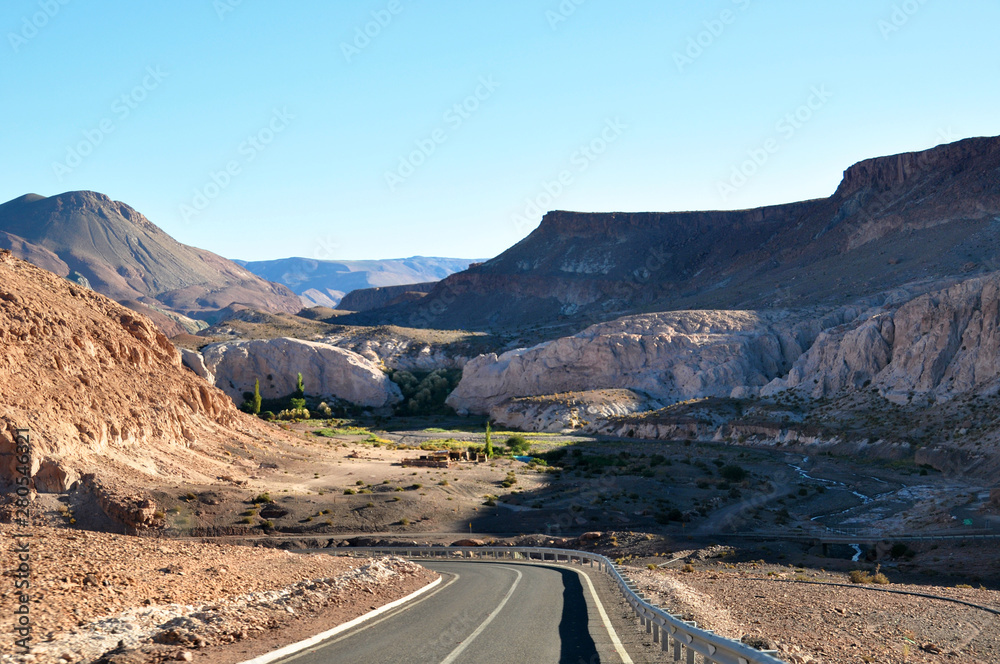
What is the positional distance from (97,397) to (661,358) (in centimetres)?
7546

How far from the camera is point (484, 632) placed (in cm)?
1166

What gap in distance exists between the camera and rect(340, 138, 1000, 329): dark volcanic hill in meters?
107

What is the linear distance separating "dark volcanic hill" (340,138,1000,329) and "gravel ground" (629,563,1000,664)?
86.7 meters

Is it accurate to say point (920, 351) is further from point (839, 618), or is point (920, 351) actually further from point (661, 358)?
point (839, 618)

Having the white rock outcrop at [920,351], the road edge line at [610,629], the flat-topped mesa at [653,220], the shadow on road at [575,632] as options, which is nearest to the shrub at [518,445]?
the white rock outcrop at [920,351]

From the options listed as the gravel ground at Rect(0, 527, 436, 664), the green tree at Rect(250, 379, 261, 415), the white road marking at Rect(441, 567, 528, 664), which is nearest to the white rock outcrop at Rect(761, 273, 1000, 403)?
the white road marking at Rect(441, 567, 528, 664)

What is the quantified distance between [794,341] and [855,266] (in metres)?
23.0

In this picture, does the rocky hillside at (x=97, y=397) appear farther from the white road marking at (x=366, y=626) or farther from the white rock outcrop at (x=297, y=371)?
the white rock outcrop at (x=297, y=371)

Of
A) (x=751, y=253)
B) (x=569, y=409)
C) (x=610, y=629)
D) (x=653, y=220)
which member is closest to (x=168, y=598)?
(x=610, y=629)

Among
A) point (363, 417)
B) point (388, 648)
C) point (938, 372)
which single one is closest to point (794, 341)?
point (938, 372)

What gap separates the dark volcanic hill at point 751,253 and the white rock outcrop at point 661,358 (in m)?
11.2

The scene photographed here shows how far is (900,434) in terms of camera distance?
55.9m

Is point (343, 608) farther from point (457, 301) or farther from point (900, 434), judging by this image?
point (457, 301)

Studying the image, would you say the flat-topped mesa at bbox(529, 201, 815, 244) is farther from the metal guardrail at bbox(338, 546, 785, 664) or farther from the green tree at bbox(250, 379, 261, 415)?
the metal guardrail at bbox(338, 546, 785, 664)
